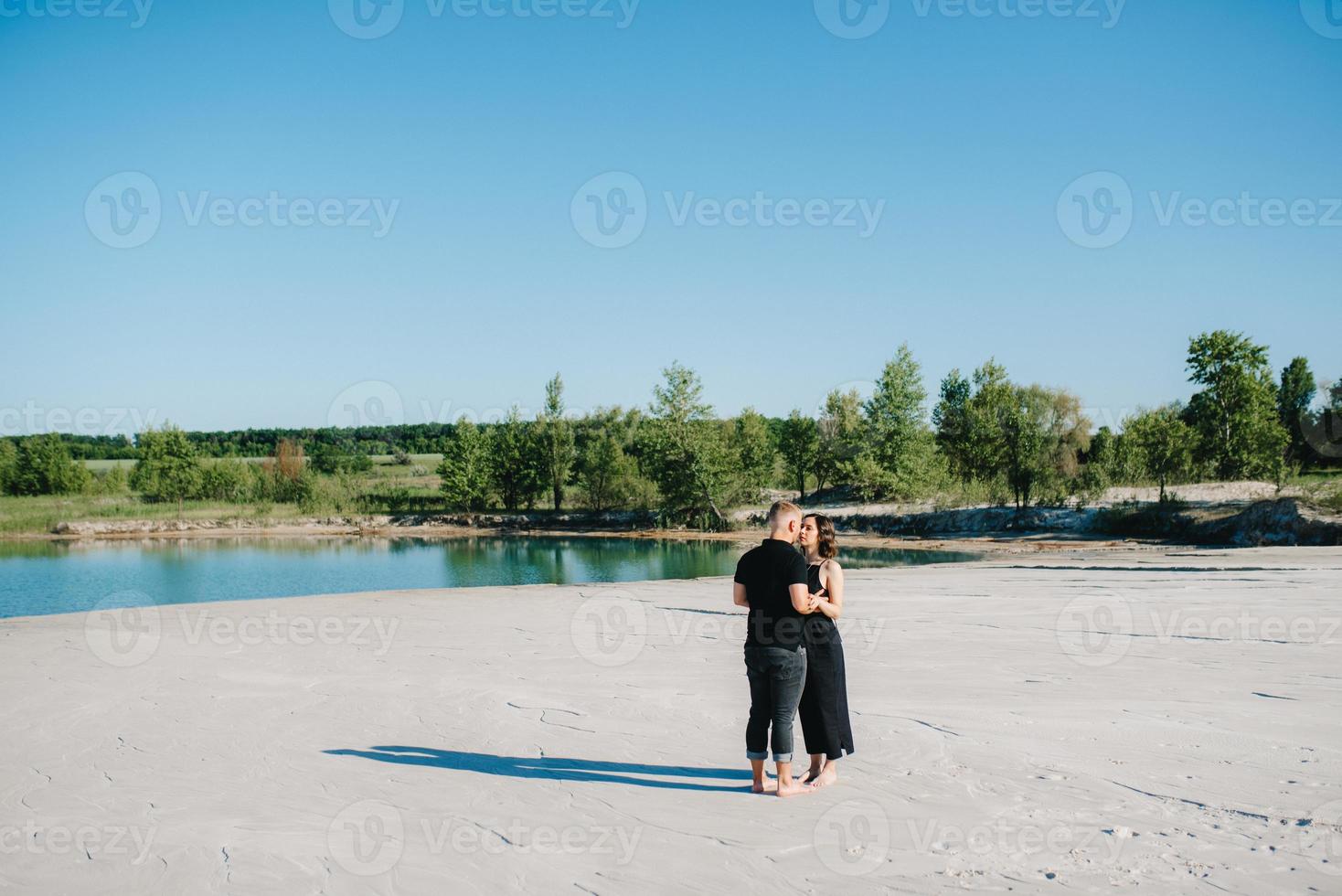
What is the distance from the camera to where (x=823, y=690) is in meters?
5.93

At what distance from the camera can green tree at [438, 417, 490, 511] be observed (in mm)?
65312

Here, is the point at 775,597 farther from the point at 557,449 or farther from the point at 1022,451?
the point at 557,449

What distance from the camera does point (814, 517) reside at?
246 inches

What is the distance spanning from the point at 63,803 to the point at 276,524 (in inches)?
2421

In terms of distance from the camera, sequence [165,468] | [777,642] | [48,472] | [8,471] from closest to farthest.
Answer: [777,642], [165,468], [48,472], [8,471]

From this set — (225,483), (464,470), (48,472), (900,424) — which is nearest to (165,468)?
(225,483)

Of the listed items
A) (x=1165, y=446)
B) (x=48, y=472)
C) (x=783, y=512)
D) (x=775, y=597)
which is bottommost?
(x=775, y=597)

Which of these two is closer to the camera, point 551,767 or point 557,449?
point 551,767

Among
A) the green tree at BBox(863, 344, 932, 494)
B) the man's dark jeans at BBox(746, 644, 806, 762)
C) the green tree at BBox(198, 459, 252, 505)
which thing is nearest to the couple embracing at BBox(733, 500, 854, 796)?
the man's dark jeans at BBox(746, 644, 806, 762)

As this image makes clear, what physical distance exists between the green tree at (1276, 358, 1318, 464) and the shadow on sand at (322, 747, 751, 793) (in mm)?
58281

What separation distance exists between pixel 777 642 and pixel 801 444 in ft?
186

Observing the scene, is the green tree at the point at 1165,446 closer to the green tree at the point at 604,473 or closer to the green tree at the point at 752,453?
the green tree at the point at 752,453

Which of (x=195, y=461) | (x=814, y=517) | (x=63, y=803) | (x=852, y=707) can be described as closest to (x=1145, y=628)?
(x=852, y=707)

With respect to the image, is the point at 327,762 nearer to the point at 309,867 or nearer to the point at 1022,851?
the point at 309,867
